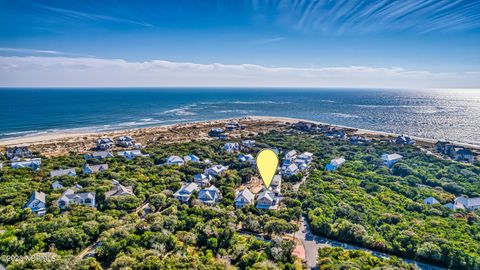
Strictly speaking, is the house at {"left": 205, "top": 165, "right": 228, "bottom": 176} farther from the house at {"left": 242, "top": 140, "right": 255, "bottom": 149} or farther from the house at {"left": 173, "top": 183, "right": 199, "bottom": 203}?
the house at {"left": 242, "top": 140, "right": 255, "bottom": 149}

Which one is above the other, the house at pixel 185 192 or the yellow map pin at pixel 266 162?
the yellow map pin at pixel 266 162

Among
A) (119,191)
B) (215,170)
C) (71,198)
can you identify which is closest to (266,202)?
(215,170)

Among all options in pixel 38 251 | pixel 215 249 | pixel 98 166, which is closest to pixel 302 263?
pixel 215 249

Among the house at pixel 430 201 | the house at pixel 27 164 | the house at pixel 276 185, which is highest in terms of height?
the house at pixel 27 164

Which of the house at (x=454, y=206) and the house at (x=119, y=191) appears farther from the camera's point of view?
the house at (x=119, y=191)

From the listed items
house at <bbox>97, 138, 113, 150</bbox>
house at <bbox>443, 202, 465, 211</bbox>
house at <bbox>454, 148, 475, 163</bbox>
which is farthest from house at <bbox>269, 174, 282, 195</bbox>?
house at <bbox>97, 138, 113, 150</bbox>

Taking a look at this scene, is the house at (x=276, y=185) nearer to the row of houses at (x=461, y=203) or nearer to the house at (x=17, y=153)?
the row of houses at (x=461, y=203)

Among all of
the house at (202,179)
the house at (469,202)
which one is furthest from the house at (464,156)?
the house at (202,179)

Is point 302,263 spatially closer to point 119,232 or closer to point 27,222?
point 119,232
